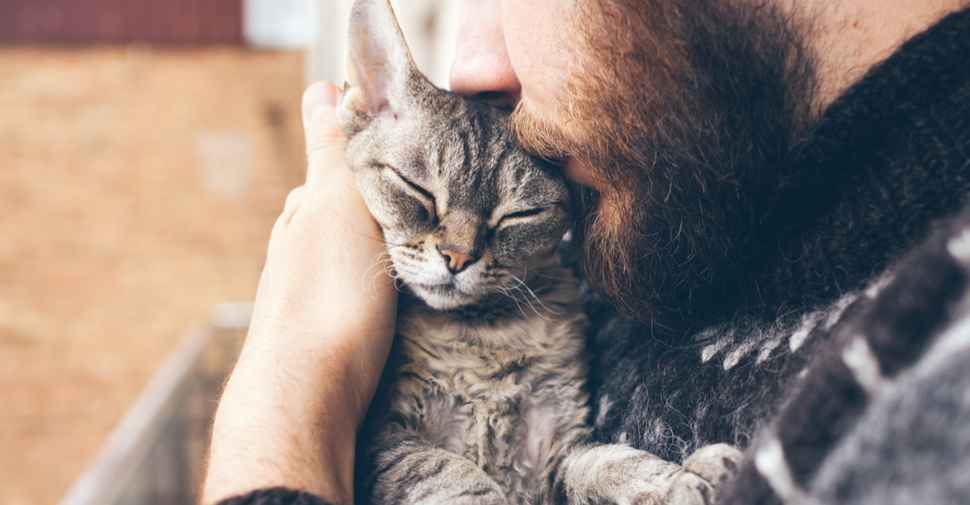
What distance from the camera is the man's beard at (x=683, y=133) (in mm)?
968

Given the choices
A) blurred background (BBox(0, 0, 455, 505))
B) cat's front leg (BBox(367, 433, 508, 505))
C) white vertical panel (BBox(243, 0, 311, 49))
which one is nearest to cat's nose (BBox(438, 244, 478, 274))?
cat's front leg (BBox(367, 433, 508, 505))

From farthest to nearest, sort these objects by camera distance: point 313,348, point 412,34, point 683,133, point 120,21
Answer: point 120,21, point 412,34, point 313,348, point 683,133

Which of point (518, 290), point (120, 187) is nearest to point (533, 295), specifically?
point (518, 290)

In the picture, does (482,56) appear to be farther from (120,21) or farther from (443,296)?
(120,21)

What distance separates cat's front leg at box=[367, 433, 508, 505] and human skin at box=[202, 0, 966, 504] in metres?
0.07

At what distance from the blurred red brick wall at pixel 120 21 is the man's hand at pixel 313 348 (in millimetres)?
5284

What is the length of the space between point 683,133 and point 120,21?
679cm

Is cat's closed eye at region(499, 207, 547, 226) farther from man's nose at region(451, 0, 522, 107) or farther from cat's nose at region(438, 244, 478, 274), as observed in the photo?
man's nose at region(451, 0, 522, 107)

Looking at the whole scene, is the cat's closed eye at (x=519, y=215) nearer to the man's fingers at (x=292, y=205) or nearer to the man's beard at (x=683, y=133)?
the man's beard at (x=683, y=133)

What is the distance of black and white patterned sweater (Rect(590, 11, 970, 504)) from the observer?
52 cm

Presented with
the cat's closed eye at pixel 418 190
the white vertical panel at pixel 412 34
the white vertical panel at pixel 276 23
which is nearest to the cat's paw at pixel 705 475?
the cat's closed eye at pixel 418 190

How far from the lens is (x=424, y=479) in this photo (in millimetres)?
1091

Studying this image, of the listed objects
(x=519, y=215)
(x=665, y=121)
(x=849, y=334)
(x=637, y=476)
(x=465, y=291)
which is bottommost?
(x=637, y=476)

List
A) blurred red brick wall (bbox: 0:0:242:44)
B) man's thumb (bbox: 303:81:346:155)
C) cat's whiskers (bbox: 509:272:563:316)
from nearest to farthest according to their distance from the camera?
cat's whiskers (bbox: 509:272:563:316) < man's thumb (bbox: 303:81:346:155) < blurred red brick wall (bbox: 0:0:242:44)
